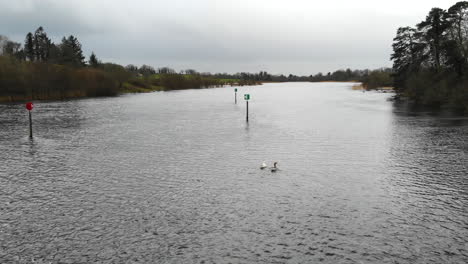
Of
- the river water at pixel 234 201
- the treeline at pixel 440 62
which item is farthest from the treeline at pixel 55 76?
the treeline at pixel 440 62

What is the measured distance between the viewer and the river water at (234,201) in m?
9.99

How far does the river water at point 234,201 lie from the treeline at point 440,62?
117 feet

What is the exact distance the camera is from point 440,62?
6644 cm

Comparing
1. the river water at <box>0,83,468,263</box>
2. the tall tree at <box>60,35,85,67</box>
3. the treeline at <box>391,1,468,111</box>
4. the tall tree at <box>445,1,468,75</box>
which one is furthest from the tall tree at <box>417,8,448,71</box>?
the tall tree at <box>60,35,85,67</box>

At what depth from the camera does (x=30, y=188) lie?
15.7 m

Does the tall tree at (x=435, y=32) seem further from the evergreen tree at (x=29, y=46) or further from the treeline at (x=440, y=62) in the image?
the evergreen tree at (x=29, y=46)

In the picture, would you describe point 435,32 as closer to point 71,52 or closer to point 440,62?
point 440,62

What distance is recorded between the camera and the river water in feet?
32.8

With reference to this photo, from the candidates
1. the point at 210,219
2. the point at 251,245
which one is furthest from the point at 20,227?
the point at 251,245

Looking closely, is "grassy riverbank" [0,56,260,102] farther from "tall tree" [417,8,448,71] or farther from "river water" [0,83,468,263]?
"tall tree" [417,8,448,71]

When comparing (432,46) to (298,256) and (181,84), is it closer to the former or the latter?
(298,256)

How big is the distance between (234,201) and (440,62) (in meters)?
66.7

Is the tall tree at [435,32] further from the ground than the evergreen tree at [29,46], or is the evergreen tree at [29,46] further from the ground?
the evergreen tree at [29,46]

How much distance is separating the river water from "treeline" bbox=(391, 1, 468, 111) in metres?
35.6
